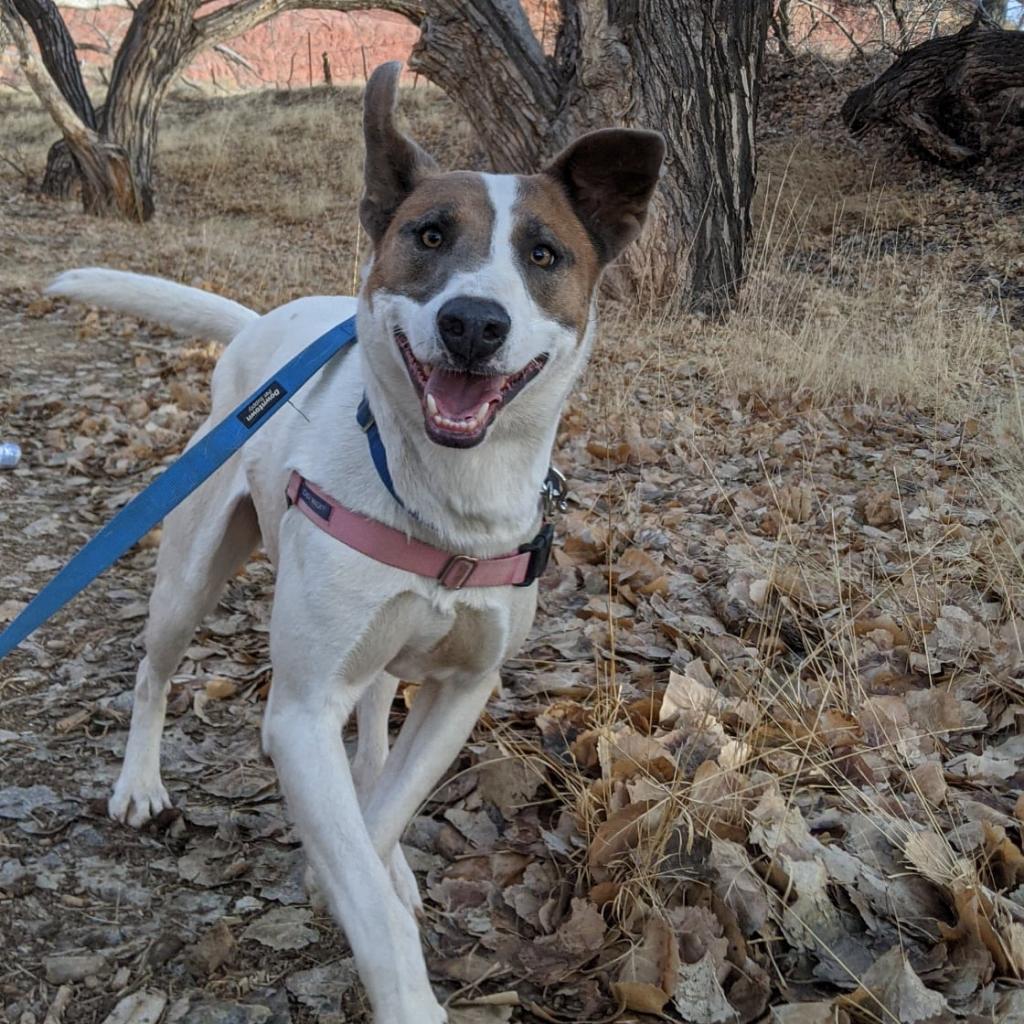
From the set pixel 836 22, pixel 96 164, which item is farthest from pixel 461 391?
pixel 836 22

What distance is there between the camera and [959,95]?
1391cm

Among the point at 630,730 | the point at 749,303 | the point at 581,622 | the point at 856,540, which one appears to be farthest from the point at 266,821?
the point at 749,303

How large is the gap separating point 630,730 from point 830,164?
13.3 meters

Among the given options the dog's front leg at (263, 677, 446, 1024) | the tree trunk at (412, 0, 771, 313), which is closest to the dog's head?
the dog's front leg at (263, 677, 446, 1024)

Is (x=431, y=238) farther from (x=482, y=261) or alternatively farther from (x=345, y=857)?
(x=345, y=857)

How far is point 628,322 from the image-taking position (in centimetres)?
835

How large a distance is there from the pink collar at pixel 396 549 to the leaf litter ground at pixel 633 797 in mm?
659

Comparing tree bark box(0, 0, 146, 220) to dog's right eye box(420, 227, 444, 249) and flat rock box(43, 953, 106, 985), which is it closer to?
dog's right eye box(420, 227, 444, 249)

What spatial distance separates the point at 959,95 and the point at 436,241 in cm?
1387

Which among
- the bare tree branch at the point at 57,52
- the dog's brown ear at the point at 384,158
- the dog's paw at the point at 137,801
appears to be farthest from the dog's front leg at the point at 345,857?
the bare tree branch at the point at 57,52

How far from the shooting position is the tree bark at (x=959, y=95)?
1355 cm

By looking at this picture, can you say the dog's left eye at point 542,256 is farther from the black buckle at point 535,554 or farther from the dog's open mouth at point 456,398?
the black buckle at point 535,554

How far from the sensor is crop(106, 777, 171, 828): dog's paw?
2.94m

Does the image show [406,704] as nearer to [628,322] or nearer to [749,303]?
[628,322]
